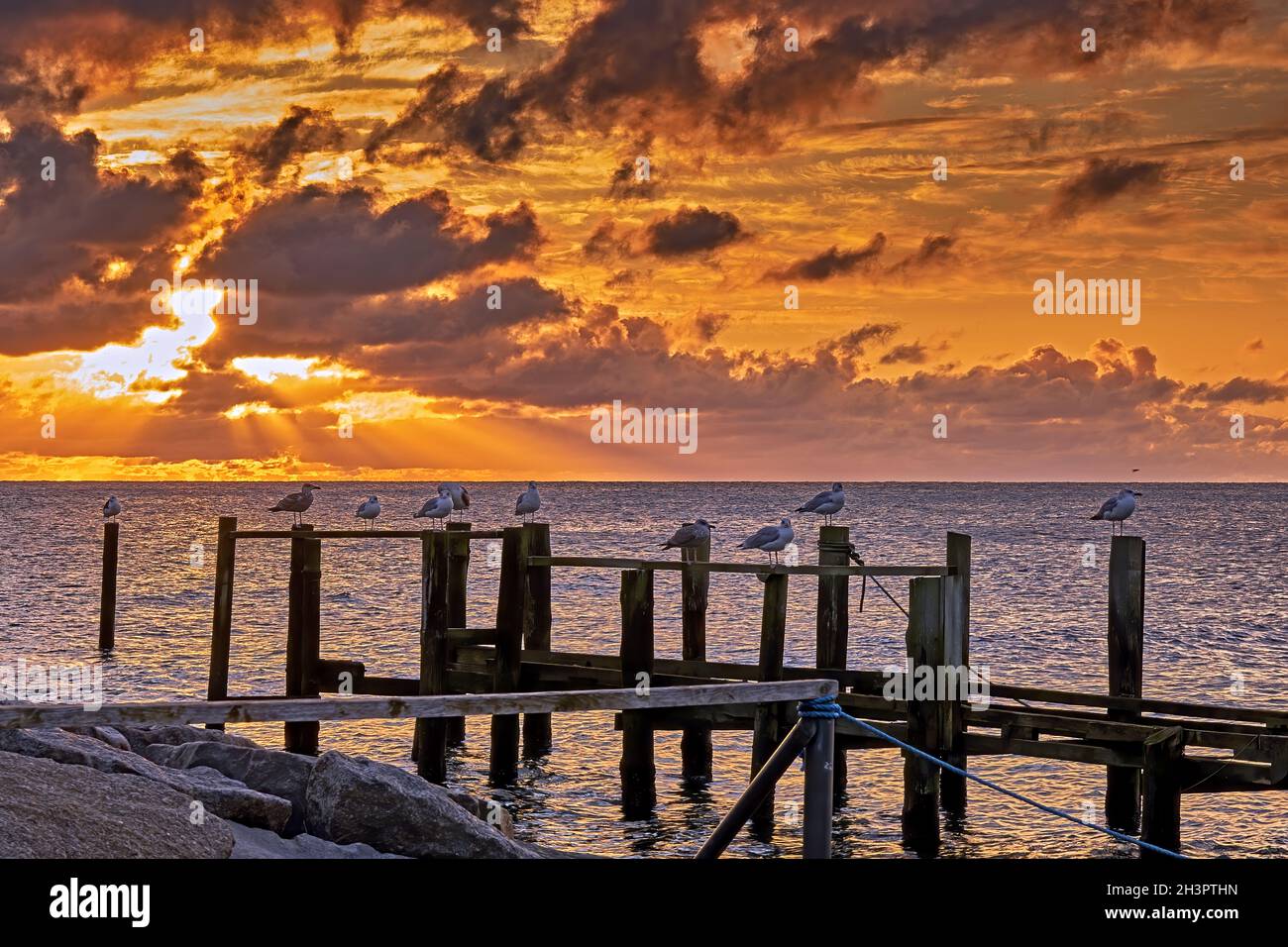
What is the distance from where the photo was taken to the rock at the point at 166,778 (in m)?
9.80

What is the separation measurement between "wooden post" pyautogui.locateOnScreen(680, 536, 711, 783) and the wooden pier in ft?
0.11

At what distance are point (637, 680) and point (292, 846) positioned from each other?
8.23 meters

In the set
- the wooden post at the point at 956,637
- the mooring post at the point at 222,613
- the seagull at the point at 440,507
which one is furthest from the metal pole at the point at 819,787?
the seagull at the point at 440,507

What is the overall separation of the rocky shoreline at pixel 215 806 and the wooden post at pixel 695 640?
28.0 feet

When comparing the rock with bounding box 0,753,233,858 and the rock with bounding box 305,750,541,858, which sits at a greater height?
the rock with bounding box 0,753,233,858

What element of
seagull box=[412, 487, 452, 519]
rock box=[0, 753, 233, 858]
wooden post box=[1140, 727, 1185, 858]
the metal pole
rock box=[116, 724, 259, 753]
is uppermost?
seagull box=[412, 487, 452, 519]

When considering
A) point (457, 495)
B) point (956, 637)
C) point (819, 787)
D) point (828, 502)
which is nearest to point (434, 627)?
point (956, 637)

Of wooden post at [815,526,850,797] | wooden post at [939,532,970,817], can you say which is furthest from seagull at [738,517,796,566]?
wooden post at [939,532,970,817]

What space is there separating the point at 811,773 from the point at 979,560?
74676mm

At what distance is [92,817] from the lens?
841 cm

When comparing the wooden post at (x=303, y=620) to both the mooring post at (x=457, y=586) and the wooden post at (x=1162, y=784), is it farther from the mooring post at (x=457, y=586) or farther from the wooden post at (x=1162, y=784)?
the wooden post at (x=1162, y=784)

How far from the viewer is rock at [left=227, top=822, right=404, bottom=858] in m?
9.60

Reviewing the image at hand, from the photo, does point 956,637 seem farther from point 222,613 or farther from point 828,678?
point 222,613

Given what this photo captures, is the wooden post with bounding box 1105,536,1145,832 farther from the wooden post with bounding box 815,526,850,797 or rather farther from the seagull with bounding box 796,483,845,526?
the seagull with bounding box 796,483,845,526
